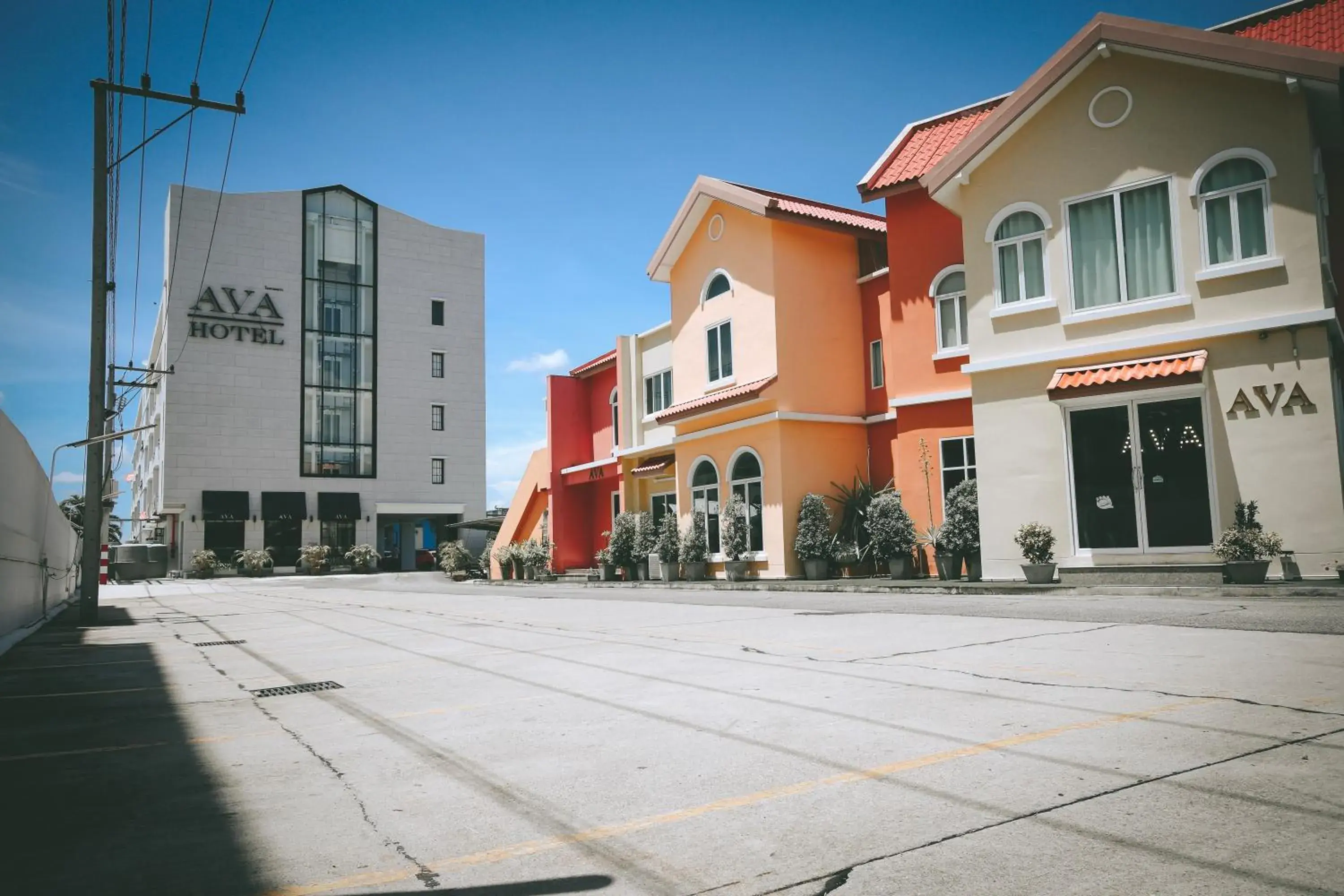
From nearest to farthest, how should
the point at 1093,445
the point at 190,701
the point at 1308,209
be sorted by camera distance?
the point at 190,701, the point at 1308,209, the point at 1093,445

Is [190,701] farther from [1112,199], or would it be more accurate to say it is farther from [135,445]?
[135,445]

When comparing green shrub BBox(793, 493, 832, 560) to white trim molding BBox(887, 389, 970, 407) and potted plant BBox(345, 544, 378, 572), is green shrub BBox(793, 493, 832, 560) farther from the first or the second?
potted plant BBox(345, 544, 378, 572)

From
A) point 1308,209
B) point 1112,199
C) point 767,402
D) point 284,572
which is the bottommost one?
point 284,572

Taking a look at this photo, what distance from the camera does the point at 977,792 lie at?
3.75 metres

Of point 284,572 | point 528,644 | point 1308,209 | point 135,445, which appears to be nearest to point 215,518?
point 284,572

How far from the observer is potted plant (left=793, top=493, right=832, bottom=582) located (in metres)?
19.4

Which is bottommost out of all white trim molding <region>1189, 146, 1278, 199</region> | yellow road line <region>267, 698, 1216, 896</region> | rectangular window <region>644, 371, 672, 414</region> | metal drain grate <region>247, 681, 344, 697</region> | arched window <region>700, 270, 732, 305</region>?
metal drain grate <region>247, 681, 344, 697</region>

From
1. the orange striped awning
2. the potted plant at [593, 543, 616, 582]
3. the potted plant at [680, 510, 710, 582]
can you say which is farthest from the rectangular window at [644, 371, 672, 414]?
the orange striped awning

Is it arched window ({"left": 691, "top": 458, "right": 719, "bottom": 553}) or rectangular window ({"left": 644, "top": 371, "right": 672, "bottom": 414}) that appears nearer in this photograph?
arched window ({"left": 691, "top": 458, "right": 719, "bottom": 553})

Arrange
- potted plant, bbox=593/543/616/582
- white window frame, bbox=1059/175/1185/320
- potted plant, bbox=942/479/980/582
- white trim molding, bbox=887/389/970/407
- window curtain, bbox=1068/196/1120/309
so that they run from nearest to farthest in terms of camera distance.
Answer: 1. white window frame, bbox=1059/175/1185/320
2. window curtain, bbox=1068/196/1120/309
3. potted plant, bbox=942/479/980/582
4. white trim molding, bbox=887/389/970/407
5. potted plant, bbox=593/543/616/582

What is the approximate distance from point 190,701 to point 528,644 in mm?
3386

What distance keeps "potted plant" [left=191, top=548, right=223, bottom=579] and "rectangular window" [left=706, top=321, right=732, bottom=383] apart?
1331 inches

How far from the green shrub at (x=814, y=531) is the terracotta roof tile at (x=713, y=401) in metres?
2.67

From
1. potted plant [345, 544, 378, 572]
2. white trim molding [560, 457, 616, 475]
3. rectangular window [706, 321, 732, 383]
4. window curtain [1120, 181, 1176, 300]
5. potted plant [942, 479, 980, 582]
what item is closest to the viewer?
window curtain [1120, 181, 1176, 300]
